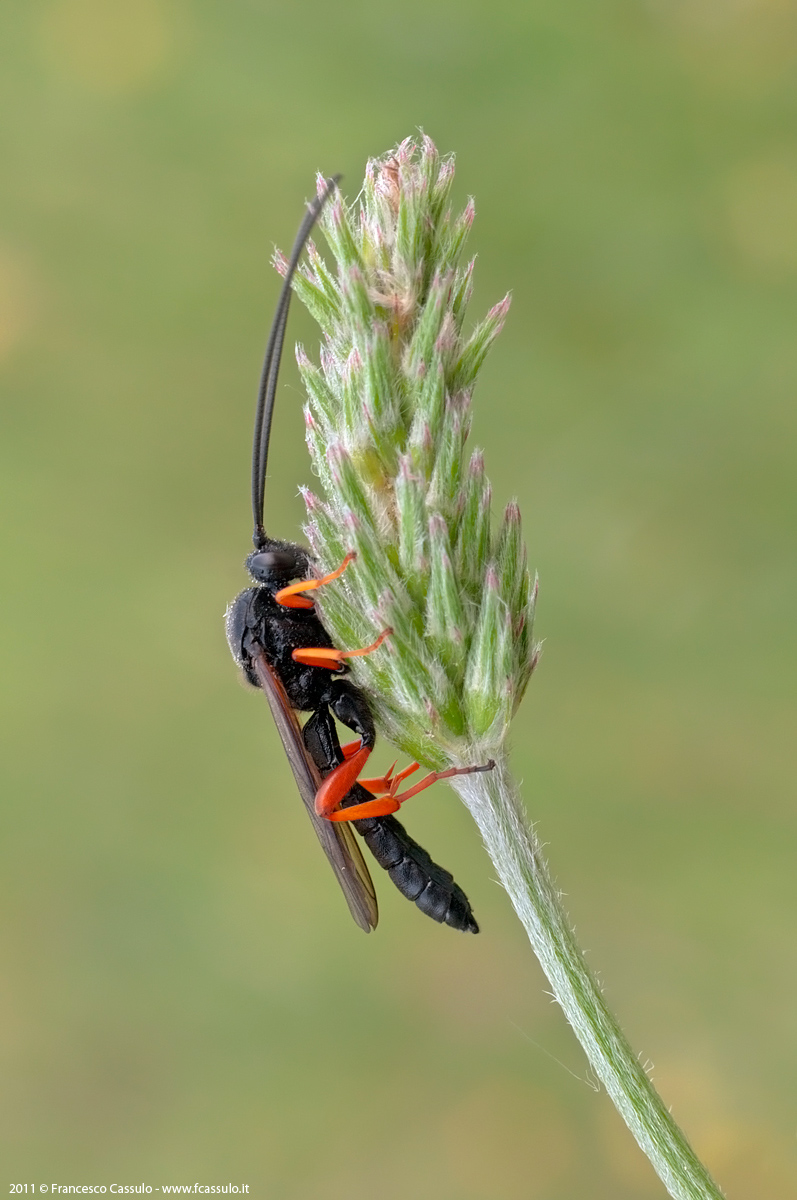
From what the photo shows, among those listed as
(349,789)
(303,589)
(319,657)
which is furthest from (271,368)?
(349,789)

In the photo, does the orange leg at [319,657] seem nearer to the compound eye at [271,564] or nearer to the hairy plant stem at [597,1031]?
the compound eye at [271,564]

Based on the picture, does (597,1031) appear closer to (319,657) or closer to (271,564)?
(319,657)

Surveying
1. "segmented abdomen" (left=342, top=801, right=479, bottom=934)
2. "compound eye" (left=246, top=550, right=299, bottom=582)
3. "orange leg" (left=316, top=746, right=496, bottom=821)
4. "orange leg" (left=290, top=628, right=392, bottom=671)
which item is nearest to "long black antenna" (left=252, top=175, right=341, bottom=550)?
"compound eye" (left=246, top=550, right=299, bottom=582)

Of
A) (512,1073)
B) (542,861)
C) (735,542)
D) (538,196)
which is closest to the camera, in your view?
(542,861)

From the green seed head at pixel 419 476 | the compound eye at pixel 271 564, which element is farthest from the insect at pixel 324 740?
the green seed head at pixel 419 476

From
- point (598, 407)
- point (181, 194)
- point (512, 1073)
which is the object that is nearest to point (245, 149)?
point (181, 194)

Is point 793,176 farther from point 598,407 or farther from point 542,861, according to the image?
point 542,861
